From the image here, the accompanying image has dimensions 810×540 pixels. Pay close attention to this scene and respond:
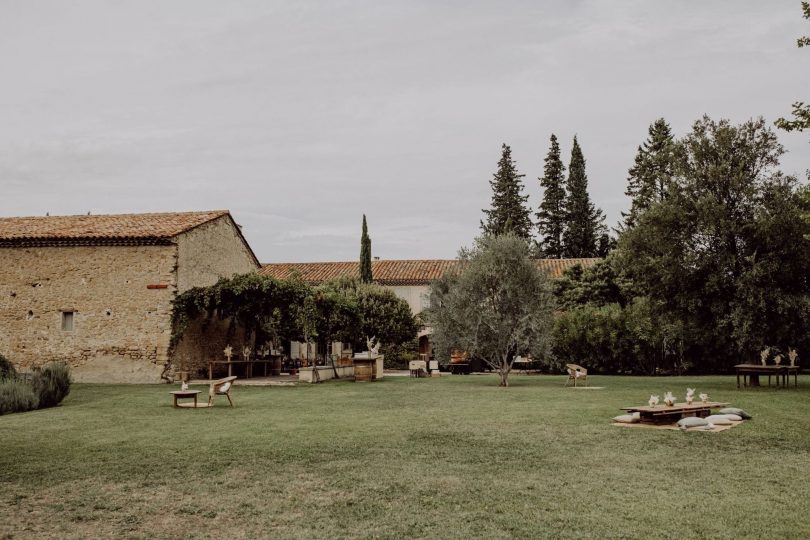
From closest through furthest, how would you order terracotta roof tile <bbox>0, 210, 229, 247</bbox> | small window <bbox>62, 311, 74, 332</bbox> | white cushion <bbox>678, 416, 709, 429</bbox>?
1. white cushion <bbox>678, 416, 709, 429</bbox>
2. terracotta roof tile <bbox>0, 210, 229, 247</bbox>
3. small window <bbox>62, 311, 74, 332</bbox>

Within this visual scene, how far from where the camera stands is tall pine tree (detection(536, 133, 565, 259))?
5144 cm

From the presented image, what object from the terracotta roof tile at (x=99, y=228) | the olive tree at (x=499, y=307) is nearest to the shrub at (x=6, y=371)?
the terracotta roof tile at (x=99, y=228)

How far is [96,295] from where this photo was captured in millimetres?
23938

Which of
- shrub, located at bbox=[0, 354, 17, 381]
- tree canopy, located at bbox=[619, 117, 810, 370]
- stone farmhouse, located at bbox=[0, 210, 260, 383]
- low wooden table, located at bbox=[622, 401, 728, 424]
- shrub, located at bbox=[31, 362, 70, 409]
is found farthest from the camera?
stone farmhouse, located at bbox=[0, 210, 260, 383]

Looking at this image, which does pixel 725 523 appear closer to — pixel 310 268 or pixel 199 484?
pixel 199 484

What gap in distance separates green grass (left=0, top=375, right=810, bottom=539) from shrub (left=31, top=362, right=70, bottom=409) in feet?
6.49

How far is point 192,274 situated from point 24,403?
10.4 metres

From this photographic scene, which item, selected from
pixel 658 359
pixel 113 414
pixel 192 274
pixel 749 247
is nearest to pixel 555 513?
pixel 113 414

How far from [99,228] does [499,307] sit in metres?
15.2

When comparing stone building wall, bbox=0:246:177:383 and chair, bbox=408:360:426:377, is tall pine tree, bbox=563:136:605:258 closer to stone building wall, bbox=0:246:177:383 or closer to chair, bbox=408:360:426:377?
chair, bbox=408:360:426:377

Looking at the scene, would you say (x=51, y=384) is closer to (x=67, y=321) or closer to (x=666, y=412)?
(x=67, y=321)

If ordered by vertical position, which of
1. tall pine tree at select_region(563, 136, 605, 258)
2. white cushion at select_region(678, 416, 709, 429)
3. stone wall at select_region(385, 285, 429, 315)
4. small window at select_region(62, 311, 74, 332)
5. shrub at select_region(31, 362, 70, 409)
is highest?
tall pine tree at select_region(563, 136, 605, 258)

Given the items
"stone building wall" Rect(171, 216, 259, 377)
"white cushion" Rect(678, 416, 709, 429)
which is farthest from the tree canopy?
"stone building wall" Rect(171, 216, 259, 377)

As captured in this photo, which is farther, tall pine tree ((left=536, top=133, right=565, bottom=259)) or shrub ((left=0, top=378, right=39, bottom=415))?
tall pine tree ((left=536, top=133, right=565, bottom=259))
